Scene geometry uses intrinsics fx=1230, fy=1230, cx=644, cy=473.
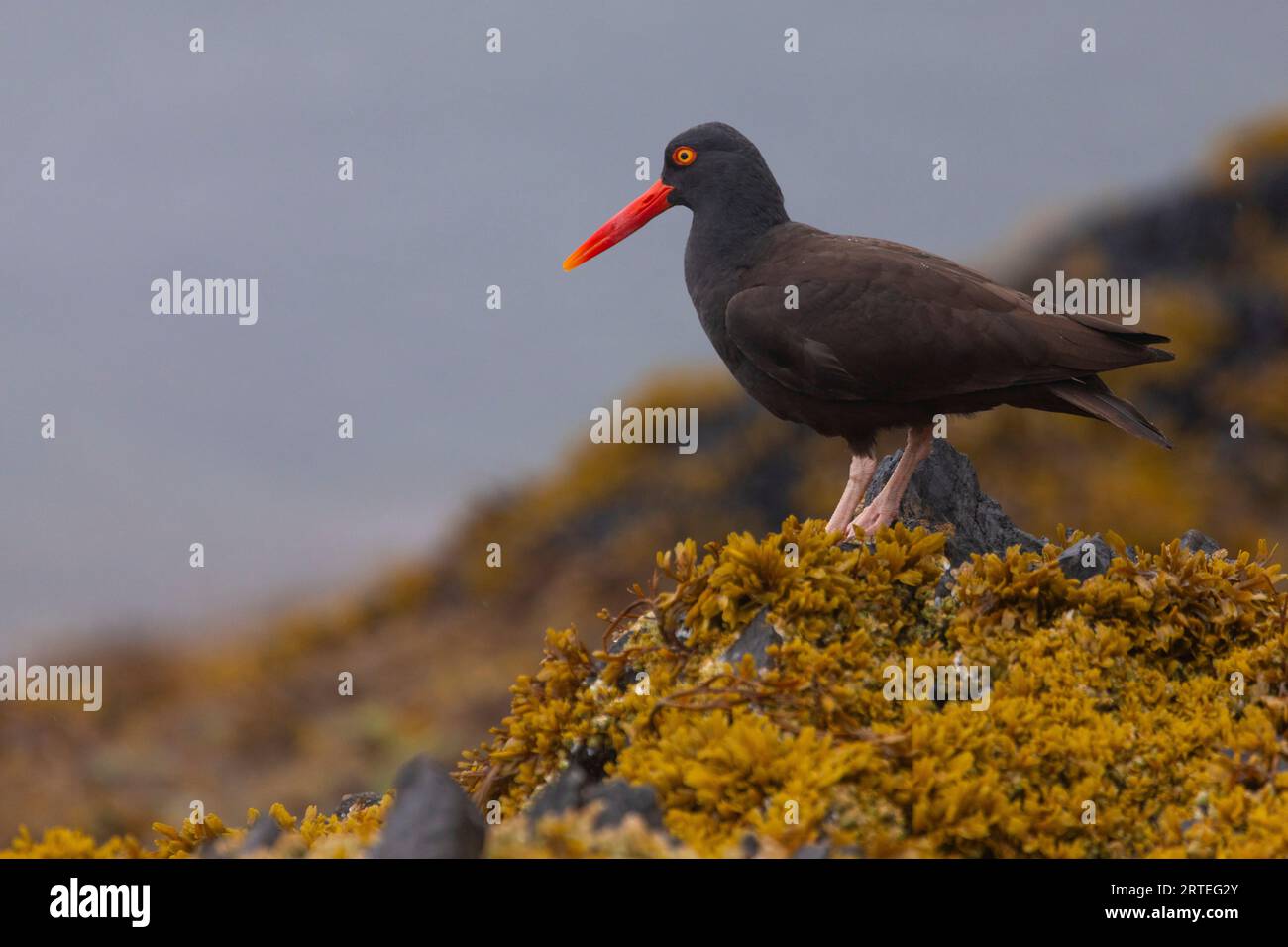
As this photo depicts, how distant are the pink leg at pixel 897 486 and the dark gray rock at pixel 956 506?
0.24 feet

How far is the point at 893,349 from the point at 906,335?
10cm

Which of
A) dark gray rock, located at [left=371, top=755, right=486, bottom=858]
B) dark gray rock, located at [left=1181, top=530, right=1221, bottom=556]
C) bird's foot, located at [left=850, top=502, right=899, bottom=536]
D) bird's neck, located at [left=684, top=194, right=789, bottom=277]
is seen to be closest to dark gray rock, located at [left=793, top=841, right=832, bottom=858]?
dark gray rock, located at [left=371, top=755, right=486, bottom=858]

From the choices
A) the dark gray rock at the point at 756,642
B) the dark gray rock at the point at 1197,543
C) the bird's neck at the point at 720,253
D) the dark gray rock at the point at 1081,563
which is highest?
the bird's neck at the point at 720,253

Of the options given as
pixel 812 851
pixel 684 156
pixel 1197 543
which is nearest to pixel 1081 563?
pixel 1197 543

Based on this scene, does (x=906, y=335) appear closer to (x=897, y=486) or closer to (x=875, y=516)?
(x=897, y=486)

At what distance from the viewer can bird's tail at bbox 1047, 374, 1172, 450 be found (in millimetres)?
6238

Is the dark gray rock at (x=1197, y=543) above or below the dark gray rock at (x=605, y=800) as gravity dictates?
above

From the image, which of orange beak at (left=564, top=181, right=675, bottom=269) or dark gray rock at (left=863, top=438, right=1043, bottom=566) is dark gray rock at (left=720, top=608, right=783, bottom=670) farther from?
orange beak at (left=564, top=181, right=675, bottom=269)

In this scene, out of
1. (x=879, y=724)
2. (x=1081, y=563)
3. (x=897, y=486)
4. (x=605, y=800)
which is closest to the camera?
(x=605, y=800)

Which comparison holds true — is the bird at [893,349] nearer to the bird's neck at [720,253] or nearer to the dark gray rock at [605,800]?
the bird's neck at [720,253]

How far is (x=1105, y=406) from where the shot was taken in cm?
642

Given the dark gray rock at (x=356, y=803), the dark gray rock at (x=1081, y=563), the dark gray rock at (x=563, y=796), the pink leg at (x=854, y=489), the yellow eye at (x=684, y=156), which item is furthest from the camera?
the yellow eye at (x=684, y=156)

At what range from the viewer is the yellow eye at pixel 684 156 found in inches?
311

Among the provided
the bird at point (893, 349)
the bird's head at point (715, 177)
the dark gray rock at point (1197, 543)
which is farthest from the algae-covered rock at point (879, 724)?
the bird's head at point (715, 177)
